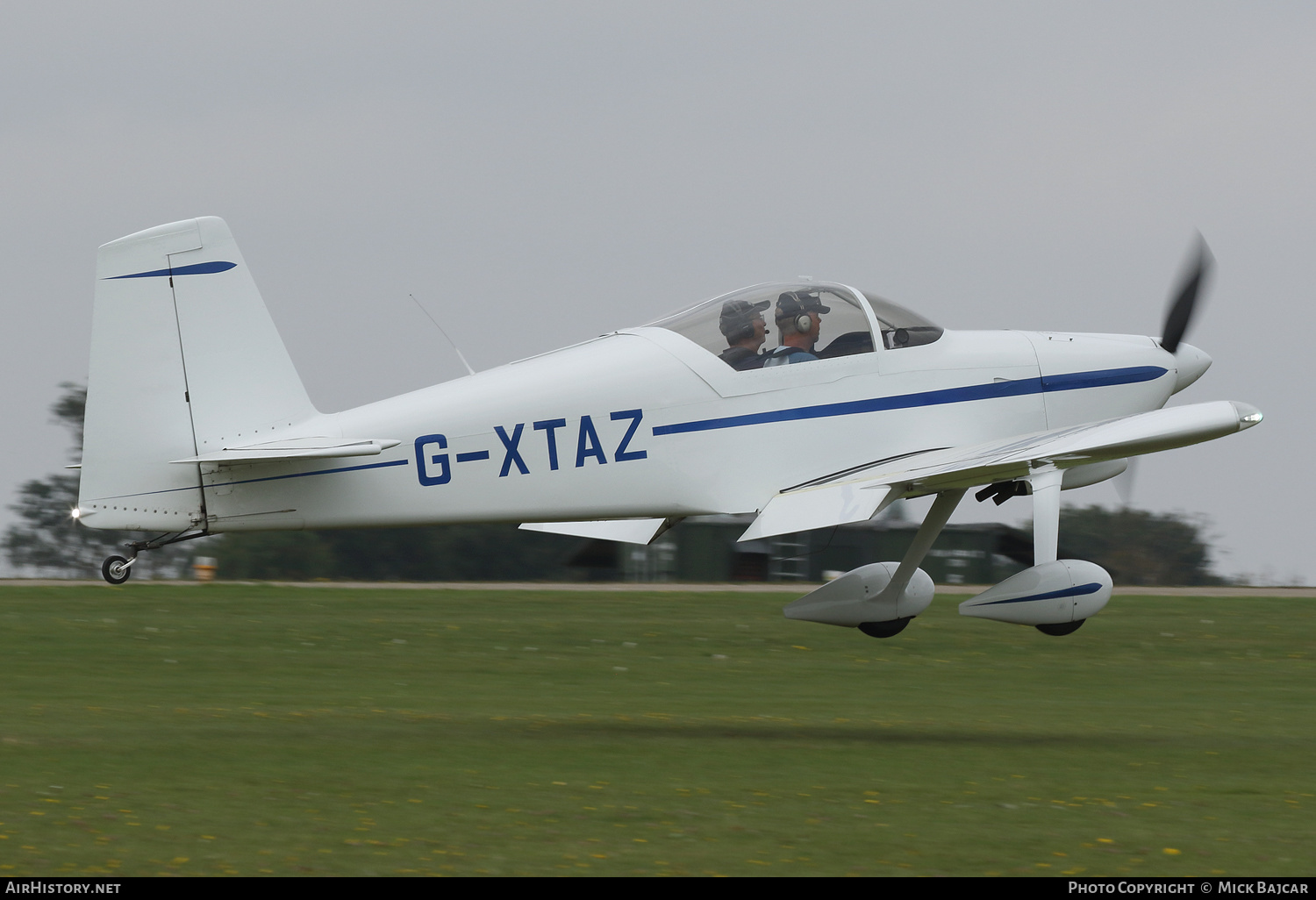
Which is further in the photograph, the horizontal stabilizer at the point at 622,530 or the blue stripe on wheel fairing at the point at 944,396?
the horizontal stabilizer at the point at 622,530

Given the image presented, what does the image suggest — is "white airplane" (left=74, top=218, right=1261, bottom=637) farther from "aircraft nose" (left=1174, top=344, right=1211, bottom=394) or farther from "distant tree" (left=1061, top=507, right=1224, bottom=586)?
"distant tree" (left=1061, top=507, right=1224, bottom=586)

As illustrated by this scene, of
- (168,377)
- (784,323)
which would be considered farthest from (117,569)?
(784,323)

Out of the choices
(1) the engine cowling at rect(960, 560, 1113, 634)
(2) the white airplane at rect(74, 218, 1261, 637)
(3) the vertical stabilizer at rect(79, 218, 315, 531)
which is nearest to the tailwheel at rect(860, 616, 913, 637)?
(2) the white airplane at rect(74, 218, 1261, 637)

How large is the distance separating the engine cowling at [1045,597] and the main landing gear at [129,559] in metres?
5.38

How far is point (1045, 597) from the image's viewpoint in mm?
10312

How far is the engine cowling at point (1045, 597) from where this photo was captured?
10.3 m

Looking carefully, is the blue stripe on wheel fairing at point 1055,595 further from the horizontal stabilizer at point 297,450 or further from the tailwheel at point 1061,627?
the horizontal stabilizer at point 297,450

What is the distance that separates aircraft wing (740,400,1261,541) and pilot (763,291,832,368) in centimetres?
95

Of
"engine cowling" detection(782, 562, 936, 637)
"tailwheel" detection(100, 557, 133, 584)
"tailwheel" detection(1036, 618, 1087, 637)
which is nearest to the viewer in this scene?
"tailwheel" detection(100, 557, 133, 584)

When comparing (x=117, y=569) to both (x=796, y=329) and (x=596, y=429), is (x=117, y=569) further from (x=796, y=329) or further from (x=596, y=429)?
(x=796, y=329)

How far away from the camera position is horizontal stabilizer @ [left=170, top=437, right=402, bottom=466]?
10109 millimetres

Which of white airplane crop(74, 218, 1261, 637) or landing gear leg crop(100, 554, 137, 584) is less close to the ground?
white airplane crop(74, 218, 1261, 637)

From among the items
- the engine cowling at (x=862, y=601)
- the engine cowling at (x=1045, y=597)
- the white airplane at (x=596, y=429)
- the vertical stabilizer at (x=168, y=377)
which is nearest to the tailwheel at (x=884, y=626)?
the engine cowling at (x=862, y=601)
